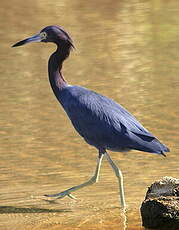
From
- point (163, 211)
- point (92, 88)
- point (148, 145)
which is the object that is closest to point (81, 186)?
point (148, 145)

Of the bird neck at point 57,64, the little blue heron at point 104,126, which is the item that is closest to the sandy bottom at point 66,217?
the little blue heron at point 104,126

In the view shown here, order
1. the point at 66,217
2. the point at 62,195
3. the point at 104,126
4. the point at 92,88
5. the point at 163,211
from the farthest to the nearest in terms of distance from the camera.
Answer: the point at 92,88 → the point at 62,195 → the point at 104,126 → the point at 66,217 → the point at 163,211

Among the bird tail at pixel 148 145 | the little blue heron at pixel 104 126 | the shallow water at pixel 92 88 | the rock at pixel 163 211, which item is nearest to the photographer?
the rock at pixel 163 211

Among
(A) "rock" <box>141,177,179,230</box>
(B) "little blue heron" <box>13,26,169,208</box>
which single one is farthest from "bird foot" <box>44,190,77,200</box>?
(A) "rock" <box>141,177,179,230</box>

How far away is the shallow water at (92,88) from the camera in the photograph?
782 centimetres

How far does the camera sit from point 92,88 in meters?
12.8

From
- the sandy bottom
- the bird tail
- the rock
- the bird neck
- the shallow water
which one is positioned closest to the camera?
the rock

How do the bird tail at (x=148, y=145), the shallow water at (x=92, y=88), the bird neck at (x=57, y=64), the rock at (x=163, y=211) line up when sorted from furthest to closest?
1. the bird neck at (x=57, y=64)
2. the shallow water at (x=92, y=88)
3. the bird tail at (x=148, y=145)
4. the rock at (x=163, y=211)

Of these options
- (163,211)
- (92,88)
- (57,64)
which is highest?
(57,64)

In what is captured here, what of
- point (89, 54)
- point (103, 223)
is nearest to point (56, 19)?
point (89, 54)

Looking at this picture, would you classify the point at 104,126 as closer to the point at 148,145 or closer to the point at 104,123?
the point at 104,123

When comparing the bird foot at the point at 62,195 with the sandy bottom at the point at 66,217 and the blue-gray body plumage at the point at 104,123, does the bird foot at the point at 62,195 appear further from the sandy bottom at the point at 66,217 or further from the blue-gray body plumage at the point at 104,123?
the blue-gray body plumage at the point at 104,123

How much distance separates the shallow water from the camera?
7822 mm

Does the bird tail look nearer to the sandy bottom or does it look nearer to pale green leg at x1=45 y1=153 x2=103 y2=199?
pale green leg at x1=45 y1=153 x2=103 y2=199
